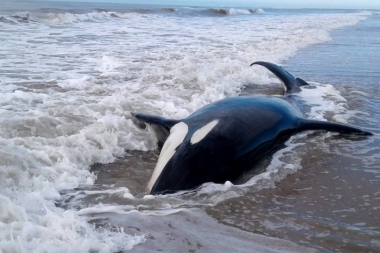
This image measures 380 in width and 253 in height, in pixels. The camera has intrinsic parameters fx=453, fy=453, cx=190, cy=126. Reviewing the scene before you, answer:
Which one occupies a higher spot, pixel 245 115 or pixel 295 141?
pixel 245 115

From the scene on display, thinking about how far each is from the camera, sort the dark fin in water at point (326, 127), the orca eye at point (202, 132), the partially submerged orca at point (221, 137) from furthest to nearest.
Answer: the dark fin in water at point (326, 127) → the orca eye at point (202, 132) → the partially submerged orca at point (221, 137)

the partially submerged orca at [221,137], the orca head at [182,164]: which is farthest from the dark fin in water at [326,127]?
the orca head at [182,164]

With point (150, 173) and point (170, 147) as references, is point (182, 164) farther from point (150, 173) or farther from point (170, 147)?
point (150, 173)

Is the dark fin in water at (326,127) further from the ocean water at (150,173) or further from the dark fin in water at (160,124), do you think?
the dark fin in water at (160,124)

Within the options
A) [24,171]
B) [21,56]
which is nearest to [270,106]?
[24,171]

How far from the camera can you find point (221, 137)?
514cm

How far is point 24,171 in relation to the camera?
470cm

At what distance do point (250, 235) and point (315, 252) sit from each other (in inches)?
21.9

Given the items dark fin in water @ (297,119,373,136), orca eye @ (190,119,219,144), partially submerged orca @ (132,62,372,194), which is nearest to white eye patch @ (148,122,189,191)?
partially submerged orca @ (132,62,372,194)

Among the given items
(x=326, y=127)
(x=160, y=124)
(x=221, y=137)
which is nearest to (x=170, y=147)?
(x=221, y=137)

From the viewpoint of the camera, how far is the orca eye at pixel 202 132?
5.05 metres

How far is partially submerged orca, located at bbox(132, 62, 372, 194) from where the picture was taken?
15.5 feet

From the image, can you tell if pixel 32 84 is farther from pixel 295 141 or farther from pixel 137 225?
pixel 137 225

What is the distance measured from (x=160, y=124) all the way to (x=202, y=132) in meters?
0.86
